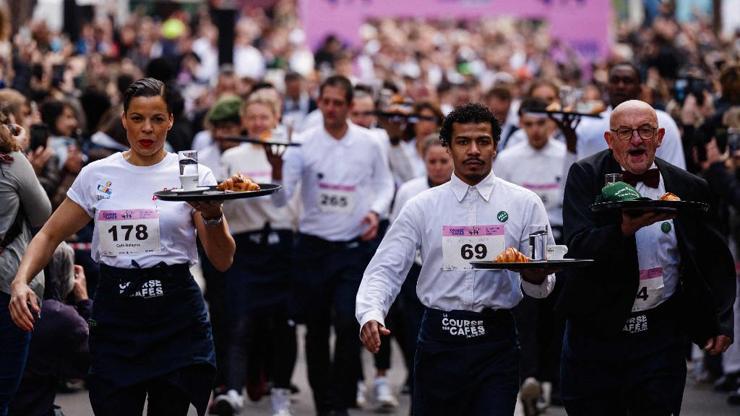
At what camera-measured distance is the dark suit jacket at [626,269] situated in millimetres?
6777

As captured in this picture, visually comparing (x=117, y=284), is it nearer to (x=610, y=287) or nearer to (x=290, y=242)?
(x=610, y=287)

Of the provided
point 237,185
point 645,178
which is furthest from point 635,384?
point 237,185

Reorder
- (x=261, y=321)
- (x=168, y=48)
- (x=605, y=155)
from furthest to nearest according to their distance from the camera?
1. (x=168, y=48)
2. (x=261, y=321)
3. (x=605, y=155)

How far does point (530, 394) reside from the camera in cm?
1001

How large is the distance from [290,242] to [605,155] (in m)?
4.23

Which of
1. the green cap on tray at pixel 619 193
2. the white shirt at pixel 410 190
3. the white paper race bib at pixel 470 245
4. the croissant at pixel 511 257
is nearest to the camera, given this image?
the croissant at pixel 511 257

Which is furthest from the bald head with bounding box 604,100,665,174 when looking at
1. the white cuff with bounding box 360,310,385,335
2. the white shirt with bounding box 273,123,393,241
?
the white shirt with bounding box 273,123,393,241

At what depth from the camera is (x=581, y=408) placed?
702 centimetres

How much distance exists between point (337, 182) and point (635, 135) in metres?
3.76

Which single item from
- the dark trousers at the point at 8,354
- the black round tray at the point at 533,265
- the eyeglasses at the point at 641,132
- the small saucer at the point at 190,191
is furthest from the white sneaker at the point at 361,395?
the black round tray at the point at 533,265

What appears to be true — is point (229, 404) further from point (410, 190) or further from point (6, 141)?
point (6, 141)

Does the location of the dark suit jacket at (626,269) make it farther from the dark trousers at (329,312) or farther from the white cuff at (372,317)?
the dark trousers at (329,312)

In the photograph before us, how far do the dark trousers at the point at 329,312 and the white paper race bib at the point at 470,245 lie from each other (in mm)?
3485

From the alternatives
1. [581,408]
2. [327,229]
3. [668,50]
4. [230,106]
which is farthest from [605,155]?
[668,50]
